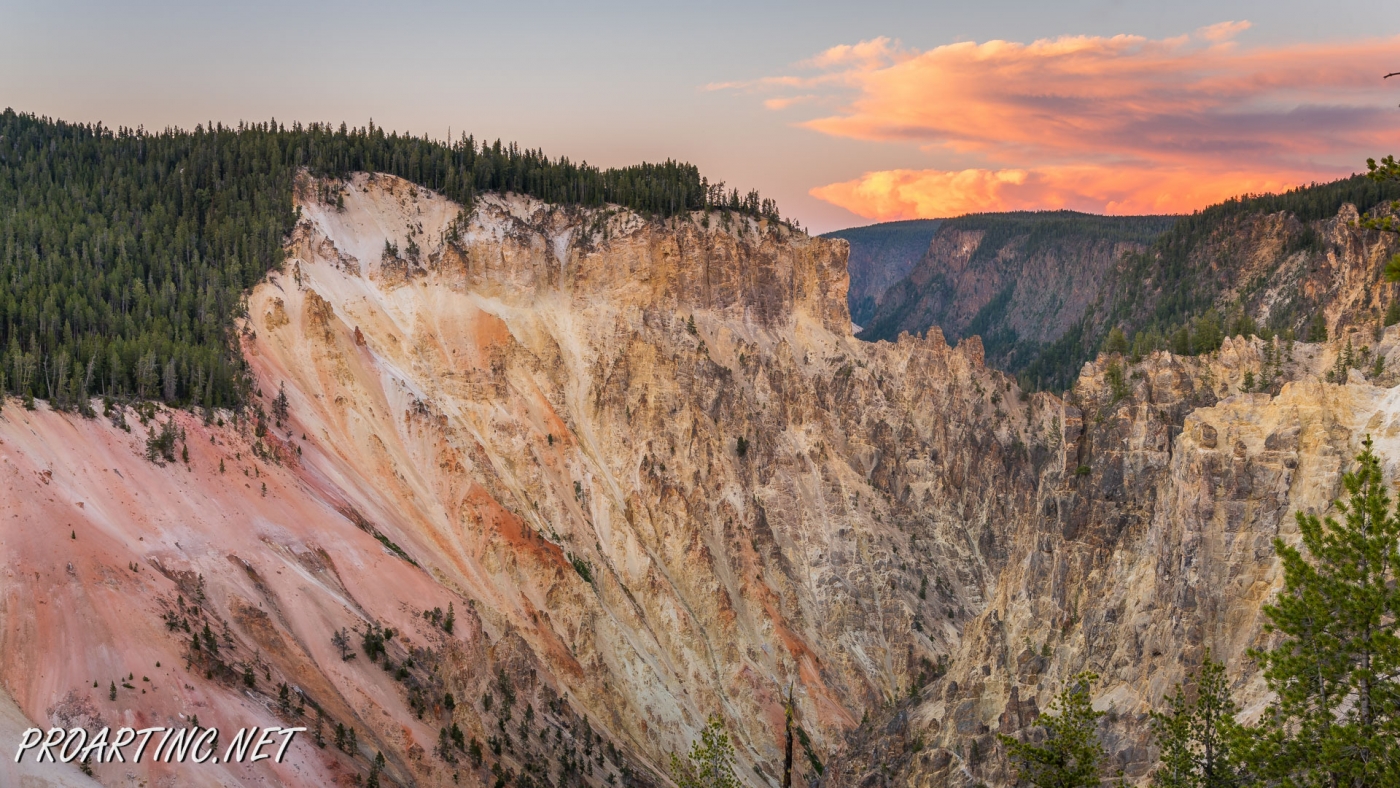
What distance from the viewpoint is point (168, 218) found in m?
103

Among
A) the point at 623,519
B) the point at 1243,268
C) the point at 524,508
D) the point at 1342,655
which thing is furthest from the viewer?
the point at 1243,268

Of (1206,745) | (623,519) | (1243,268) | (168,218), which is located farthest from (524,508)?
(1243,268)

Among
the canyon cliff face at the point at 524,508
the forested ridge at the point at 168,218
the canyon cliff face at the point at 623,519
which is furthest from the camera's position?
the forested ridge at the point at 168,218

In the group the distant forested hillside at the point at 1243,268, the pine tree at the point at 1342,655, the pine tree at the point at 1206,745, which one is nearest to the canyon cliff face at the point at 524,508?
the distant forested hillside at the point at 1243,268

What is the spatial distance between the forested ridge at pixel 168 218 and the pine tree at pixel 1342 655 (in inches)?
2502

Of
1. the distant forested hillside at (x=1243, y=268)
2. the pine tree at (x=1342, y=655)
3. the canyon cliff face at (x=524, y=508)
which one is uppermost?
the distant forested hillside at (x=1243, y=268)

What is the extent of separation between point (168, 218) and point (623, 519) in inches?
1783

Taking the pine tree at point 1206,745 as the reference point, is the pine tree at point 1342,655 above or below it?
above

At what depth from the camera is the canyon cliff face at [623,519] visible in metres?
58.6

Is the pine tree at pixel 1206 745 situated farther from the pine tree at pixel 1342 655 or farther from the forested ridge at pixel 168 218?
the forested ridge at pixel 168 218

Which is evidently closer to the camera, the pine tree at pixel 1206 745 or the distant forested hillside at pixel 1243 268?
the pine tree at pixel 1206 745

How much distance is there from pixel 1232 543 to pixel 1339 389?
878 cm

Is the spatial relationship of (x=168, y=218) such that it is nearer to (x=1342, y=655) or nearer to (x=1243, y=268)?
(x=1342, y=655)

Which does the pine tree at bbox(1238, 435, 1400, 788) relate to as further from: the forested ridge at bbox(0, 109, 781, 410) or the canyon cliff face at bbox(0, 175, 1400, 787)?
the forested ridge at bbox(0, 109, 781, 410)
